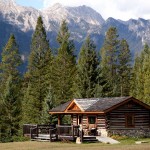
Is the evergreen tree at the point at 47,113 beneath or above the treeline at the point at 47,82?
beneath

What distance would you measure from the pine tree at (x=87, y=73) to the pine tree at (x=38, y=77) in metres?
5.06

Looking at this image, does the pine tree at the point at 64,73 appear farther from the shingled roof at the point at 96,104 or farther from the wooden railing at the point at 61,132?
the wooden railing at the point at 61,132

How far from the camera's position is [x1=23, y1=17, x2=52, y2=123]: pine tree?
59.0 meters

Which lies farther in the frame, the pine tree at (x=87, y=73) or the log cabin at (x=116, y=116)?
the pine tree at (x=87, y=73)

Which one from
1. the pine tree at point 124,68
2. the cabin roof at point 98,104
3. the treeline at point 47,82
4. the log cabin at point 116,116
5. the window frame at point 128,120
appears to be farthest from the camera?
the pine tree at point 124,68

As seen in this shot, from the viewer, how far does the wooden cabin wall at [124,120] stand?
4300cm

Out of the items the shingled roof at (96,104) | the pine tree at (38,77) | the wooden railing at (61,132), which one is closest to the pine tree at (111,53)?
the pine tree at (38,77)

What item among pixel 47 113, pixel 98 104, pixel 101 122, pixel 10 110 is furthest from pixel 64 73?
pixel 101 122

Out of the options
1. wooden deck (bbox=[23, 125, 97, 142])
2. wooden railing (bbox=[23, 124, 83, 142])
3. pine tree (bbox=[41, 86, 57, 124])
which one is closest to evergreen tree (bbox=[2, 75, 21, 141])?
pine tree (bbox=[41, 86, 57, 124])

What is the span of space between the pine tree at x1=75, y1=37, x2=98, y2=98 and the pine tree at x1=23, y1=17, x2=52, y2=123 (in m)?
5.06

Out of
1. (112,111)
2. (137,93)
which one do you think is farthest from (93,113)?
(137,93)

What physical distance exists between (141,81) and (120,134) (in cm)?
2594

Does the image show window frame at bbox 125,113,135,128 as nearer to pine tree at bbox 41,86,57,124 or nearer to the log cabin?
the log cabin

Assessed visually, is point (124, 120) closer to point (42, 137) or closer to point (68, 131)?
point (68, 131)
